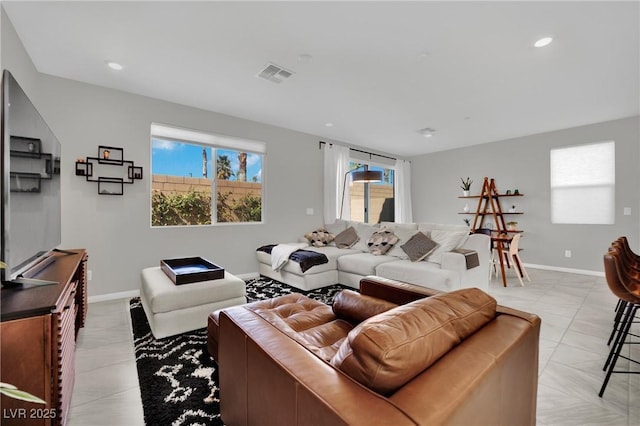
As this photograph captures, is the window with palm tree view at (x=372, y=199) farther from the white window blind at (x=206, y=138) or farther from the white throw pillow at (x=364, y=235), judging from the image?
the white window blind at (x=206, y=138)

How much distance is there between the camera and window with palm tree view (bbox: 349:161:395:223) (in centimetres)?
647

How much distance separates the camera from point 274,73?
10.1 ft

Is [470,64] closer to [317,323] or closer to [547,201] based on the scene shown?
[317,323]

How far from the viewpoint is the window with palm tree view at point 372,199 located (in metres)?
6.47

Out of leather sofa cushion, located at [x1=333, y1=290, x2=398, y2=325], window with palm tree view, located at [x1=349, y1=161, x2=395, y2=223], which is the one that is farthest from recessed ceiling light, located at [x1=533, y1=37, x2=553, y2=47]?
window with palm tree view, located at [x1=349, y1=161, x2=395, y2=223]

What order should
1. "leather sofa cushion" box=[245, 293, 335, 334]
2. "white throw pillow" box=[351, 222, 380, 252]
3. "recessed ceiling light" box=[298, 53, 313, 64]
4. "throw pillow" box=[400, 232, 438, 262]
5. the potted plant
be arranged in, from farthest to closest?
the potted plant < "white throw pillow" box=[351, 222, 380, 252] < "throw pillow" box=[400, 232, 438, 262] < "recessed ceiling light" box=[298, 53, 313, 64] < "leather sofa cushion" box=[245, 293, 335, 334]

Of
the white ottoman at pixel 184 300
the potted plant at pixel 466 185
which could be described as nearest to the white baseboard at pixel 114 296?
the white ottoman at pixel 184 300

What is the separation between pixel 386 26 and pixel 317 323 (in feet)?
7.57

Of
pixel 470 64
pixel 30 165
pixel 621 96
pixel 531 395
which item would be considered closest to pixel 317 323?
pixel 531 395

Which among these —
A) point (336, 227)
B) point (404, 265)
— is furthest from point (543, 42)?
point (336, 227)

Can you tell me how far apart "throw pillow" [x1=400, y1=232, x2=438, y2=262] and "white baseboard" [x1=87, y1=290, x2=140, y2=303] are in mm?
3485

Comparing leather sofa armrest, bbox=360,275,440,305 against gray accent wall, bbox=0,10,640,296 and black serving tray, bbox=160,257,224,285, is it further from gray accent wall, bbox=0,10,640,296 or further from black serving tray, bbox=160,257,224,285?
gray accent wall, bbox=0,10,640,296

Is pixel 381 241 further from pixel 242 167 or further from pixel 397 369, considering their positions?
pixel 397 369

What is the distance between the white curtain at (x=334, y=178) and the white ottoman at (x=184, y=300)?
3047mm
